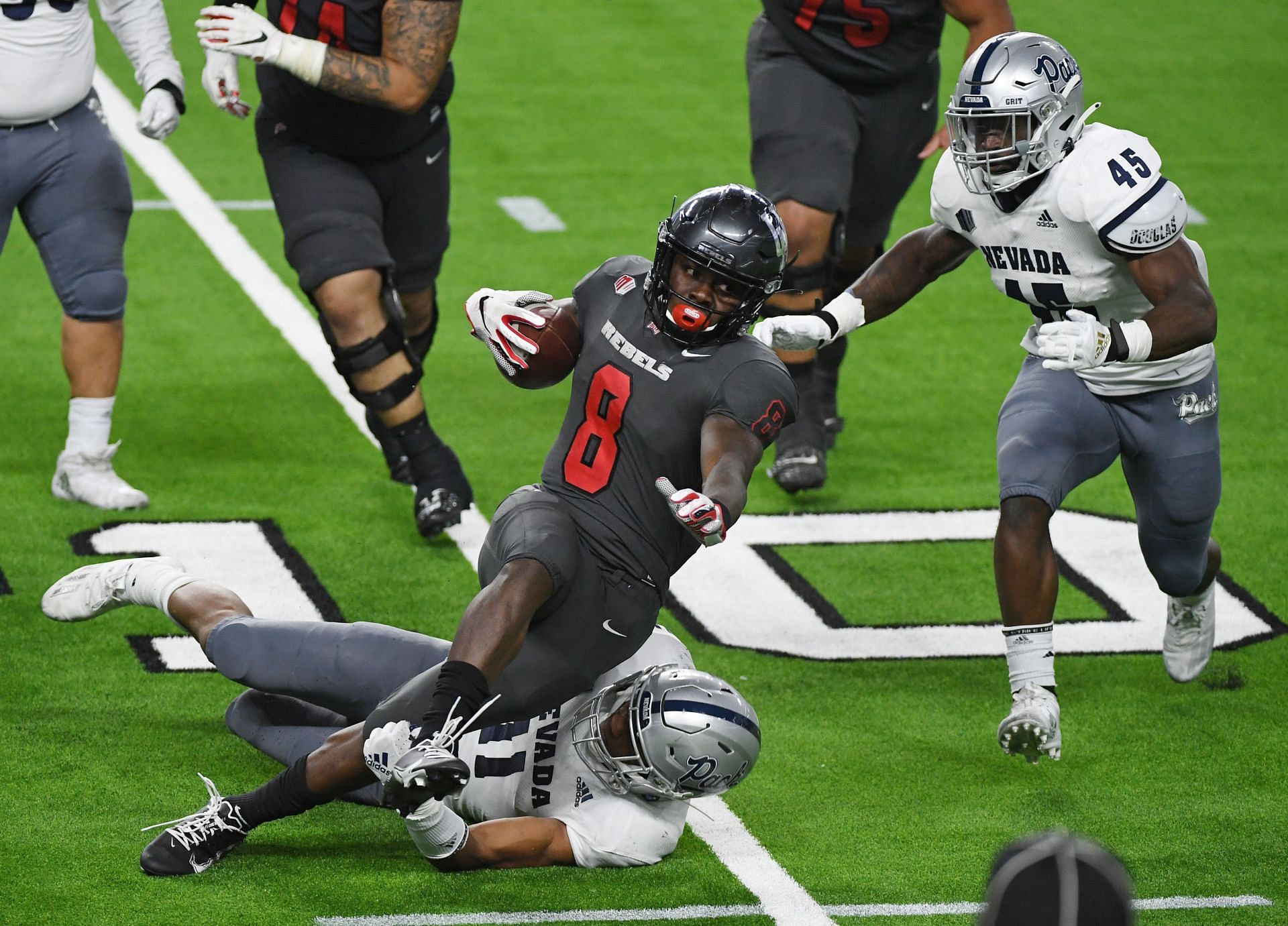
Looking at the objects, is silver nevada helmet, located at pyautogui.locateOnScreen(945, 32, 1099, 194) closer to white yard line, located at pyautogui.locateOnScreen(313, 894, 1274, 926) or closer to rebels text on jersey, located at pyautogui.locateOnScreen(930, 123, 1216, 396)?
rebels text on jersey, located at pyautogui.locateOnScreen(930, 123, 1216, 396)

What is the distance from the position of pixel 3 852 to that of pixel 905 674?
8.20 ft

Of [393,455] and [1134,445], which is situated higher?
[1134,445]

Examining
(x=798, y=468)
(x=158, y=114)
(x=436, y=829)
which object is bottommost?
(x=798, y=468)

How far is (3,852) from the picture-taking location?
13.8ft

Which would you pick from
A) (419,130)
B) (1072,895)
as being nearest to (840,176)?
(419,130)

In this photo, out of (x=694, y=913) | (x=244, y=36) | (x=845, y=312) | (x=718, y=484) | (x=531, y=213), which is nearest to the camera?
(x=718, y=484)

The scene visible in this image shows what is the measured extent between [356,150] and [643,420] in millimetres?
2276

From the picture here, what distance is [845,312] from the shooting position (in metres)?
5.13

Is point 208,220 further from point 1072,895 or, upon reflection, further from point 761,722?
point 1072,895

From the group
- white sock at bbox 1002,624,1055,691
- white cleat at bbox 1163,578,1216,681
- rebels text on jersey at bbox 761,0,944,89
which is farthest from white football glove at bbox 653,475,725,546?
rebels text on jersey at bbox 761,0,944,89

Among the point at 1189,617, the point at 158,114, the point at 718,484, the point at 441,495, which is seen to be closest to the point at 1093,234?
the point at 1189,617

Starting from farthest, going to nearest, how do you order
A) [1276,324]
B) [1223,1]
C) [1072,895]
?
[1223,1]
[1276,324]
[1072,895]

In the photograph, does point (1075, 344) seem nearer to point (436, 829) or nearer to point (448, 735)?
point (448, 735)

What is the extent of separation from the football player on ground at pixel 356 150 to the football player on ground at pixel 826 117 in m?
1.20
